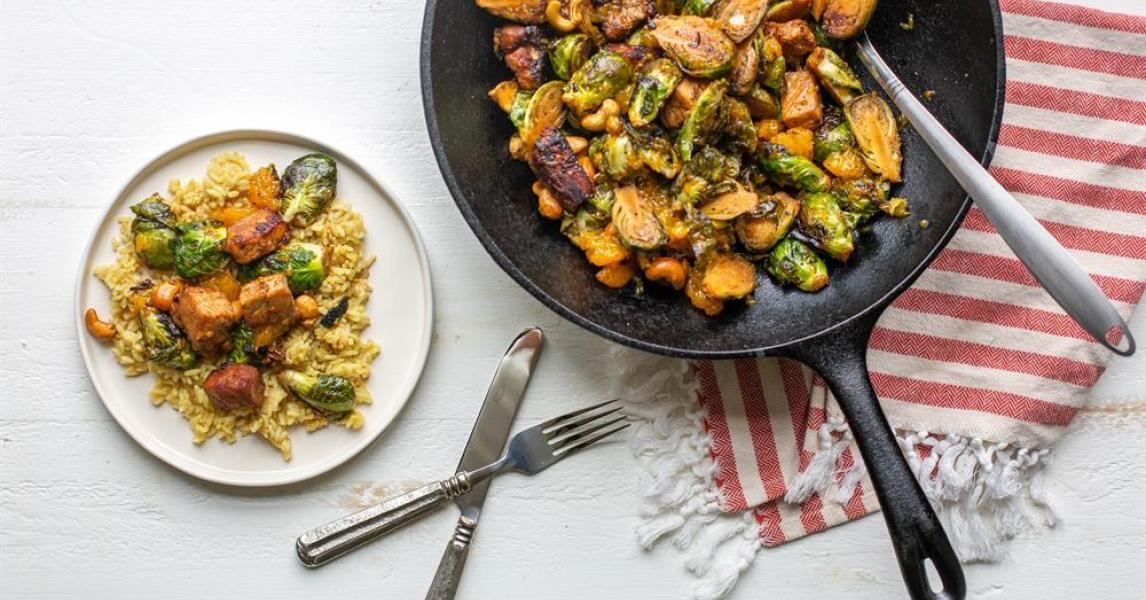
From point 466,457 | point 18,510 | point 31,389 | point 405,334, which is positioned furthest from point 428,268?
point 18,510

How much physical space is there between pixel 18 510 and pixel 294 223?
1.36 metres

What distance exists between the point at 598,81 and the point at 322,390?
1.26 metres

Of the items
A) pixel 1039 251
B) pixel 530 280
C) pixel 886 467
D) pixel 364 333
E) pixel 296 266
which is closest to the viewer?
pixel 1039 251

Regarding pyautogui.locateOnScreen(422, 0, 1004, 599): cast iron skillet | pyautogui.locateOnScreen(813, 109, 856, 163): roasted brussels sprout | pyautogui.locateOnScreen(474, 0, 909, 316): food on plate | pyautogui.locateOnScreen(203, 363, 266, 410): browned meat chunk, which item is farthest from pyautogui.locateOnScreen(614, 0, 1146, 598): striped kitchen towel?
pyautogui.locateOnScreen(203, 363, 266, 410): browned meat chunk

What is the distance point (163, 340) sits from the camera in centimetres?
279

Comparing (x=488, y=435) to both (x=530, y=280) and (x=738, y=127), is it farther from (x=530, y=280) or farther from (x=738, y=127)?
(x=738, y=127)

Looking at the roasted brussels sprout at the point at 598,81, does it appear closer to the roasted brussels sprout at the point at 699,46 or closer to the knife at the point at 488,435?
the roasted brussels sprout at the point at 699,46

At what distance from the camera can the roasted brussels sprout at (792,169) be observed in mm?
2775

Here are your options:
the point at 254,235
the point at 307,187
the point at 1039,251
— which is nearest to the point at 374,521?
the point at 254,235

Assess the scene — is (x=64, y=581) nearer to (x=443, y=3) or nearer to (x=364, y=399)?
(x=364, y=399)

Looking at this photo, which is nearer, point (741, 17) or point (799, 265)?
point (741, 17)

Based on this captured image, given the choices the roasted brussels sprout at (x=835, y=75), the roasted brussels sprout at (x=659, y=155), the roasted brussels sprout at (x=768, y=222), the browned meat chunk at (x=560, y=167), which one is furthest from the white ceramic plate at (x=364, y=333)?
the roasted brussels sprout at (x=835, y=75)

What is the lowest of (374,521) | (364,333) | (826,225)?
(374,521)

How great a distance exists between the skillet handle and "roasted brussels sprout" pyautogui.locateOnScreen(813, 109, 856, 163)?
60 centimetres
